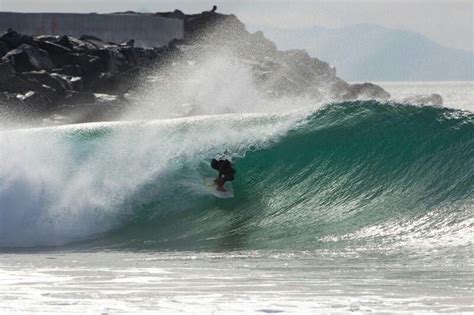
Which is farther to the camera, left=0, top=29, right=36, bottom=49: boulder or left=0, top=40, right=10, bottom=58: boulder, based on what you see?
left=0, top=29, right=36, bottom=49: boulder

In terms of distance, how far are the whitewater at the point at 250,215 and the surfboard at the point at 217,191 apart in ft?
0.38

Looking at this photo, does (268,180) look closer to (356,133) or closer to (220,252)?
(356,133)

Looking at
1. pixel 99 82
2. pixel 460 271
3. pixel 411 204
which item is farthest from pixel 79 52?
pixel 460 271

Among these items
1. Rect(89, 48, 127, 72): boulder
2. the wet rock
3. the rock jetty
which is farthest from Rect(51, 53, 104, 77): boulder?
the wet rock

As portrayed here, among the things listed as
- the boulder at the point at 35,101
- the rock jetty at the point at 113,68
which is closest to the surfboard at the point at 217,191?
the rock jetty at the point at 113,68

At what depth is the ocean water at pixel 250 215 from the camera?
932 centimetres

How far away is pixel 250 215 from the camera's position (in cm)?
1452

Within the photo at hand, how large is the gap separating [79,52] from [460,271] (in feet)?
102

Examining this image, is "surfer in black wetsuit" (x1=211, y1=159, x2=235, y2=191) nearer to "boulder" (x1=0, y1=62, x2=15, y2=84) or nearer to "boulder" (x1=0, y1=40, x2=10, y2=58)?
"boulder" (x1=0, y1=62, x2=15, y2=84)

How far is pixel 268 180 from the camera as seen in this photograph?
1578 cm

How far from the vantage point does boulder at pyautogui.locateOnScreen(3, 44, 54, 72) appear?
37125 mm

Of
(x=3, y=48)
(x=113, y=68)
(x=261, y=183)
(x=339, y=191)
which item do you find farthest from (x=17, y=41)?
(x=339, y=191)

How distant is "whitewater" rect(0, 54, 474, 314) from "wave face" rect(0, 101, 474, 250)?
26mm

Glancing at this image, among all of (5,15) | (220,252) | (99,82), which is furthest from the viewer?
(5,15)
